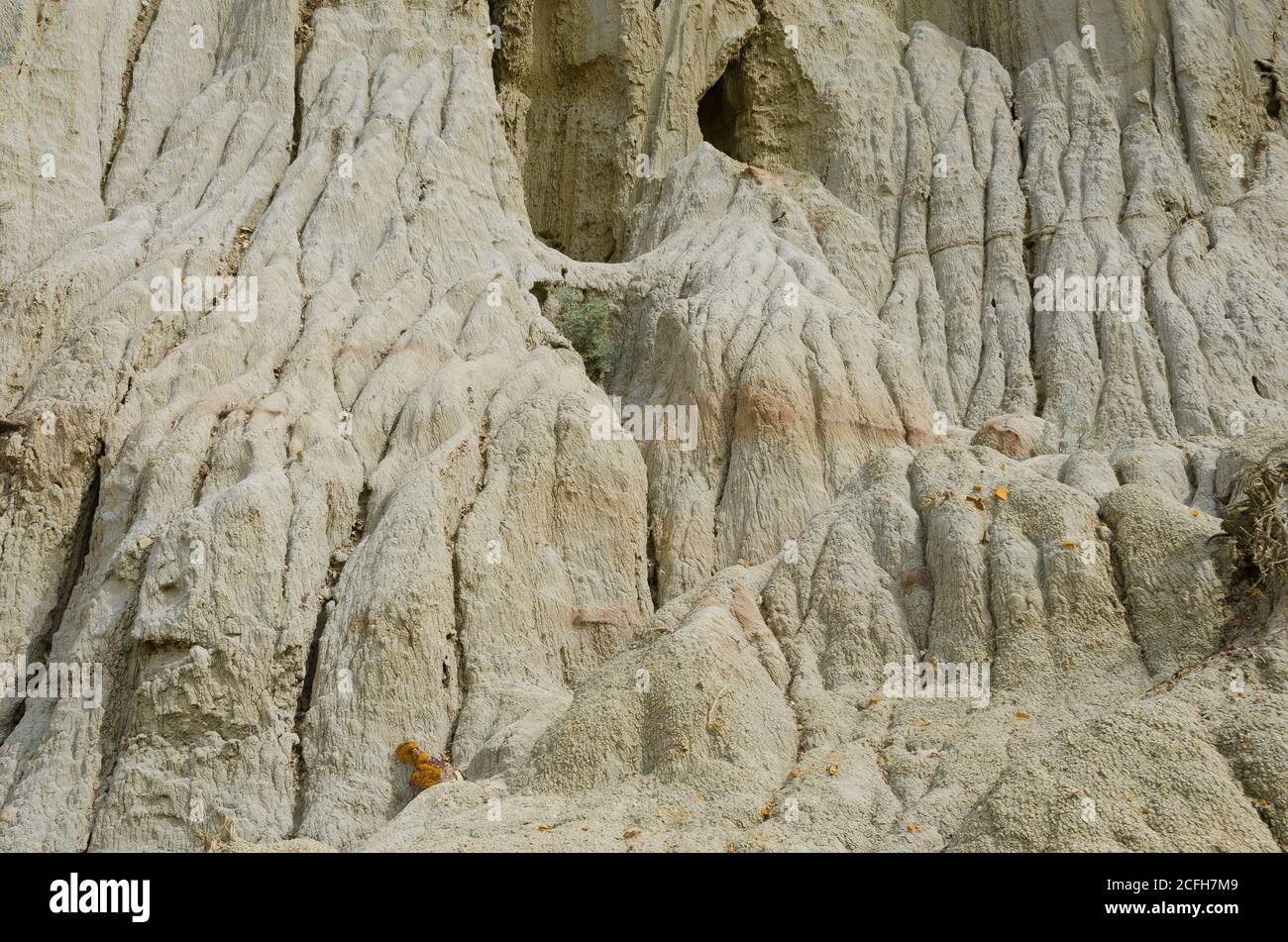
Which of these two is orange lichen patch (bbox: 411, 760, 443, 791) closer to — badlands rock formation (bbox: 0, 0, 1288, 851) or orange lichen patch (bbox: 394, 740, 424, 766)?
orange lichen patch (bbox: 394, 740, 424, 766)

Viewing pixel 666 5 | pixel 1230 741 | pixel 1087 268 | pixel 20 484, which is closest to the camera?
pixel 1230 741

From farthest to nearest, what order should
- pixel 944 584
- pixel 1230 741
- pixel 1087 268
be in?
pixel 1087 268, pixel 944 584, pixel 1230 741

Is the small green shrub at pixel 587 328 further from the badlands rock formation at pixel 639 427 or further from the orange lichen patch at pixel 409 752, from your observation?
the orange lichen patch at pixel 409 752

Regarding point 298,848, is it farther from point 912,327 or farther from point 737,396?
point 912,327

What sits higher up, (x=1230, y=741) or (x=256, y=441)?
(x=256, y=441)

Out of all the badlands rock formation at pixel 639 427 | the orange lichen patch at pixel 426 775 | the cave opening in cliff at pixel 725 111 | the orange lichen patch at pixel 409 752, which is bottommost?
the orange lichen patch at pixel 426 775

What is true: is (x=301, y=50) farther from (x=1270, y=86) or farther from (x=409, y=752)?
(x=1270, y=86)

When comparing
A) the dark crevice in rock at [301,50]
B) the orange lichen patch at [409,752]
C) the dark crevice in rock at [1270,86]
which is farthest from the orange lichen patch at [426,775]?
the dark crevice in rock at [1270,86]

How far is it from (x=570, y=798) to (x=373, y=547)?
5.45m

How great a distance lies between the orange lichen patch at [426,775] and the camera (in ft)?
51.0

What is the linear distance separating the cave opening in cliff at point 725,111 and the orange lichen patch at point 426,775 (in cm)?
2117

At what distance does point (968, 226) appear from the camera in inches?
1246

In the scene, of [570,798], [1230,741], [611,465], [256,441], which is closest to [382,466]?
[256,441]

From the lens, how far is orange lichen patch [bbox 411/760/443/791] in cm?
1553
